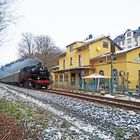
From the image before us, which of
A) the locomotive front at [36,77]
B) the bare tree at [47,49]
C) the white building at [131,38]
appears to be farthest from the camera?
A: the white building at [131,38]

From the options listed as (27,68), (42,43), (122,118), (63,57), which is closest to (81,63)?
(63,57)

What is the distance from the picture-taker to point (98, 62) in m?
37.6

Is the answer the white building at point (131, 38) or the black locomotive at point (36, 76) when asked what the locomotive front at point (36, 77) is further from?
the white building at point (131, 38)

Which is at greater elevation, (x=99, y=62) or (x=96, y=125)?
(x=99, y=62)

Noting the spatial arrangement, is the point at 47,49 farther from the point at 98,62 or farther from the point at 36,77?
the point at 36,77

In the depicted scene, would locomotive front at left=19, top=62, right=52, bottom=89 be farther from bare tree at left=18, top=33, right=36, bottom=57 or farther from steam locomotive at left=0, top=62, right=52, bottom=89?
bare tree at left=18, top=33, right=36, bottom=57

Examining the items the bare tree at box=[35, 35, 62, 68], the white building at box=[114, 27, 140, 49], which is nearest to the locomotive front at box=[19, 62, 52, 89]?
the bare tree at box=[35, 35, 62, 68]

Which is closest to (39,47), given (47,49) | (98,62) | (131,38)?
(47,49)

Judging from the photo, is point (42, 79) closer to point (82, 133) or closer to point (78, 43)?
point (78, 43)

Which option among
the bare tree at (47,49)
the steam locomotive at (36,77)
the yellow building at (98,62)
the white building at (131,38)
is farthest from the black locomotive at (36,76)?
the white building at (131,38)

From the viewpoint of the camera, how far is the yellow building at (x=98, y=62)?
1275 inches

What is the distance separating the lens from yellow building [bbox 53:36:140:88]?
32375mm

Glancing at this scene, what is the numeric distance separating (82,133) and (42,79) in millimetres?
22485

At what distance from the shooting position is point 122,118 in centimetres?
975
